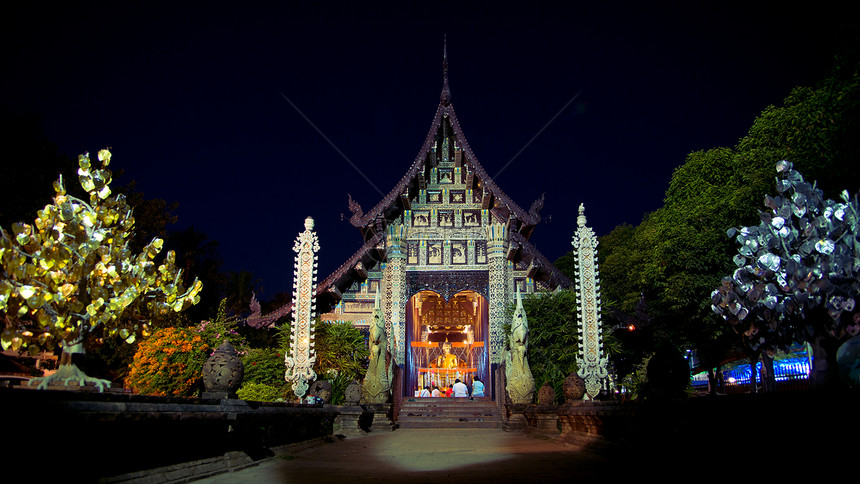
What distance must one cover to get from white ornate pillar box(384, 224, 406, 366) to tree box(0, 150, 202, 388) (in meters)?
11.8

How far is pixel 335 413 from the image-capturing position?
1226 cm

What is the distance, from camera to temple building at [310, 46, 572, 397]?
65.3 ft

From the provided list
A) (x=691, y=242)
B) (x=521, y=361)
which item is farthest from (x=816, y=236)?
(x=521, y=361)

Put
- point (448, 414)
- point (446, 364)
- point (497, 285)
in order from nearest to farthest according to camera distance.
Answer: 1. point (448, 414)
2. point (497, 285)
3. point (446, 364)

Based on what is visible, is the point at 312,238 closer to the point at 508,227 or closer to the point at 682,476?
the point at 508,227

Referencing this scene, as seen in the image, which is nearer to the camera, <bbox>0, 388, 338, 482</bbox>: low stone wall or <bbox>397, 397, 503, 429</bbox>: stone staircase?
<bbox>0, 388, 338, 482</bbox>: low stone wall

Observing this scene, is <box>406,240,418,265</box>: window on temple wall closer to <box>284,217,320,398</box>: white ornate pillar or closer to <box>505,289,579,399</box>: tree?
<box>505,289,579,399</box>: tree

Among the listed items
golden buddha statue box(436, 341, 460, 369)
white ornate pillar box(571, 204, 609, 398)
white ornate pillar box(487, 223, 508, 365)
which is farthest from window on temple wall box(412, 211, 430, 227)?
golden buddha statue box(436, 341, 460, 369)

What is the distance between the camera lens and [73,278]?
720cm

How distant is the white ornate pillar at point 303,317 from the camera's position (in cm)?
1483

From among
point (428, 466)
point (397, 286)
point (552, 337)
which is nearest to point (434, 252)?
point (397, 286)

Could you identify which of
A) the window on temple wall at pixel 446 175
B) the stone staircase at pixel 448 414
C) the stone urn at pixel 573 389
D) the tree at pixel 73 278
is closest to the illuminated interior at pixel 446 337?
the stone staircase at pixel 448 414

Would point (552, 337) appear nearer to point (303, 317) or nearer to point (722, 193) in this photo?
point (722, 193)

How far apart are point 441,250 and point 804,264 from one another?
11.2 metres
